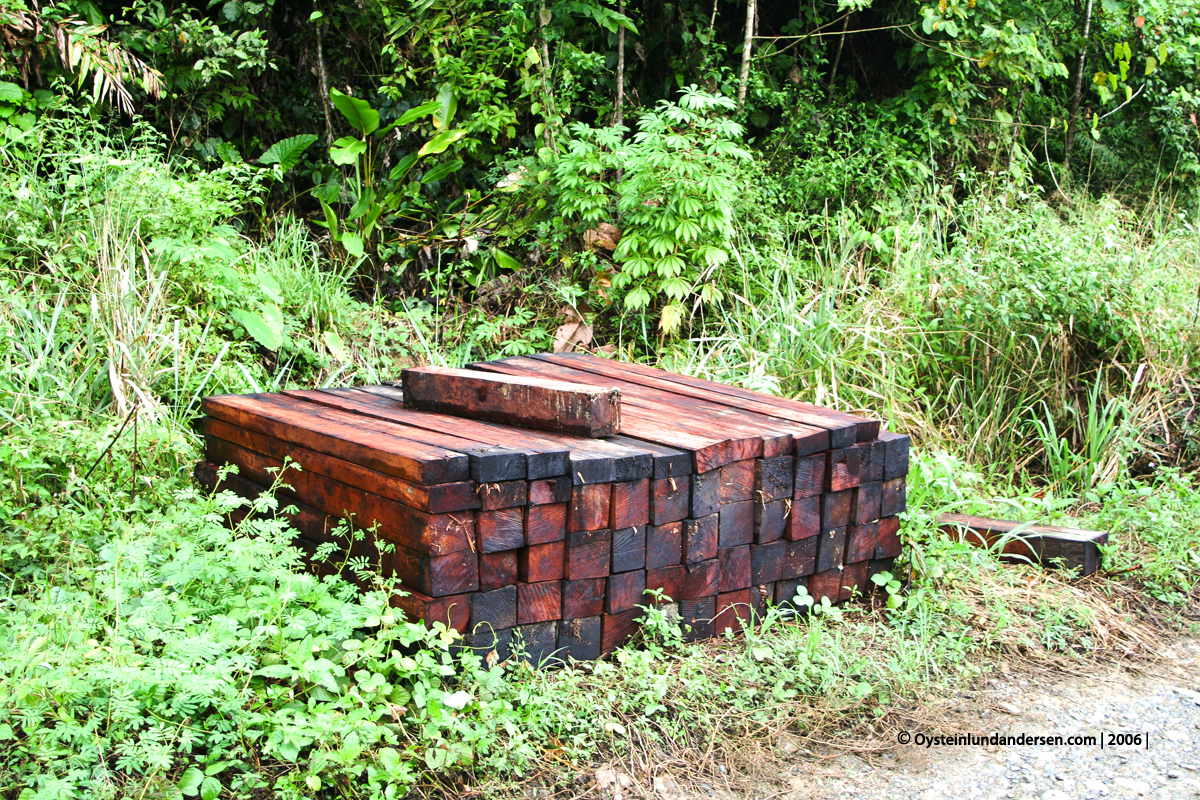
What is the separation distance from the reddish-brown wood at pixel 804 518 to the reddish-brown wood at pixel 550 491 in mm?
831

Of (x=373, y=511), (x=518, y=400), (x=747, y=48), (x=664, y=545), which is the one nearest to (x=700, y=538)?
(x=664, y=545)

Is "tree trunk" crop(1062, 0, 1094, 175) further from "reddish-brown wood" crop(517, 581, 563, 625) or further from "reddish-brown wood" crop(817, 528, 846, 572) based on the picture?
"reddish-brown wood" crop(517, 581, 563, 625)

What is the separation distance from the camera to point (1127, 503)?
14.3ft

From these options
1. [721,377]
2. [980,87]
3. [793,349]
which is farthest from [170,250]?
[980,87]

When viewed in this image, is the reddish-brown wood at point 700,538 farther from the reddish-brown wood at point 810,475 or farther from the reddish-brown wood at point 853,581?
the reddish-brown wood at point 853,581

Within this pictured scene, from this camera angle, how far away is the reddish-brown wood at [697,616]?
293cm

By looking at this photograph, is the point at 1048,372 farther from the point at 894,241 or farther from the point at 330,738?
the point at 330,738

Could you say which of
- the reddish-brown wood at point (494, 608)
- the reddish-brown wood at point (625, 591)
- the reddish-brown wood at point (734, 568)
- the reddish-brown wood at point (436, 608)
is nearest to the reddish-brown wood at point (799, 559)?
the reddish-brown wood at point (734, 568)

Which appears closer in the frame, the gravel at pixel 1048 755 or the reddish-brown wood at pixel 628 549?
the gravel at pixel 1048 755

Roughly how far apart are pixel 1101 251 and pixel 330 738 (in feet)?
16.1

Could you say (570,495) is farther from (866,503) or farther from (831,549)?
(866,503)

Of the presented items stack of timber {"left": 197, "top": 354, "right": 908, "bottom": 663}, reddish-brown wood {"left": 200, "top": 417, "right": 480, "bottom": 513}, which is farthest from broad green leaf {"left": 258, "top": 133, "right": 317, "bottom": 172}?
reddish-brown wood {"left": 200, "top": 417, "right": 480, "bottom": 513}

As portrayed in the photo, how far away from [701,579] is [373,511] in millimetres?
1004

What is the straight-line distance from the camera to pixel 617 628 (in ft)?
9.29
